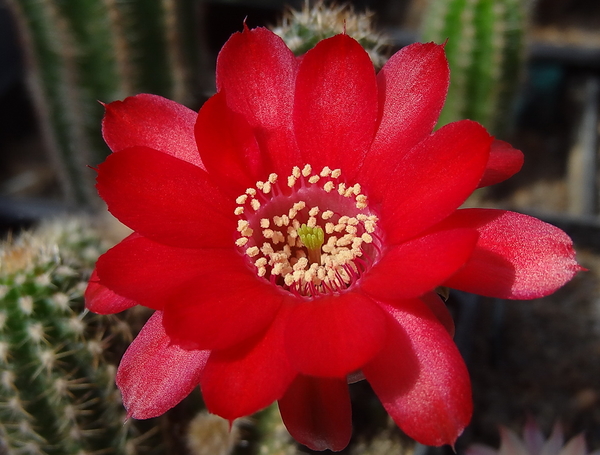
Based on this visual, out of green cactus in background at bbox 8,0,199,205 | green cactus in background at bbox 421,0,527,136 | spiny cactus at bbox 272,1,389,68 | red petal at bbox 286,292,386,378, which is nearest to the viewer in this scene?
red petal at bbox 286,292,386,378

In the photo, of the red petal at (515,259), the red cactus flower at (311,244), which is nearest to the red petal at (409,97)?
the red cactus flower at (311,244)

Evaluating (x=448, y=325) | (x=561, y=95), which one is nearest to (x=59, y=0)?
(x=448, y=325)

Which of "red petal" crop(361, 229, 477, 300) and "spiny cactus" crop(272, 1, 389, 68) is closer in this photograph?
"red petal" crop(361, 229, 477, 300)

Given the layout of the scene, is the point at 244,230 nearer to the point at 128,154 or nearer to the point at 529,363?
the point at 128,154

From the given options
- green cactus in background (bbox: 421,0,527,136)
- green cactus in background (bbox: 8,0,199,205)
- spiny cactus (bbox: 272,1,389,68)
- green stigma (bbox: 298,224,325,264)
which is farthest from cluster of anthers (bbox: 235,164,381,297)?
green cactus in background (bbox: 421,0,527,136)

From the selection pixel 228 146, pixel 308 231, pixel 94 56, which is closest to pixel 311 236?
pixel 308 231

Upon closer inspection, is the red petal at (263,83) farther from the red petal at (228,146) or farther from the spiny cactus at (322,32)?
the spiny cactus at (322,32)

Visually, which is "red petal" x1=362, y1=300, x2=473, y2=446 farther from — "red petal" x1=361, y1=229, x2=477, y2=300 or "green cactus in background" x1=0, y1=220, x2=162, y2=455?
"green cactus in background" x1=0, y1=220, x2=162, y2=455
